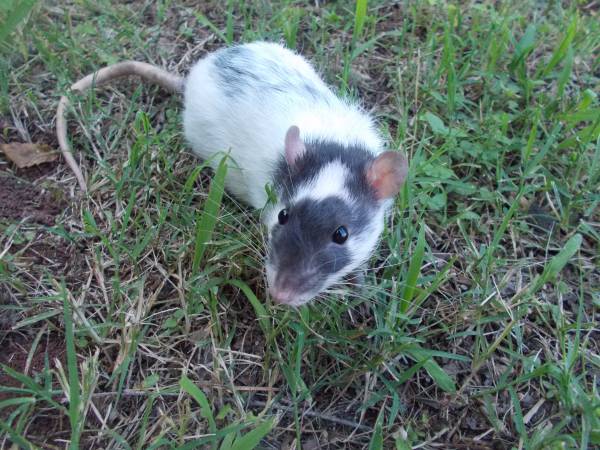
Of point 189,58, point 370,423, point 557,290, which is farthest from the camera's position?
point 189,58

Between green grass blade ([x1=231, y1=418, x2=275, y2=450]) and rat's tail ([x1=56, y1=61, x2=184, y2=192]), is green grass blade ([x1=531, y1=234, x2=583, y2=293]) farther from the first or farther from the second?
rat's tail ([x1=56, y1=61, x2=184, y2=192])

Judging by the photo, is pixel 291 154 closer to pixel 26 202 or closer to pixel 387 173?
pixel 387 173

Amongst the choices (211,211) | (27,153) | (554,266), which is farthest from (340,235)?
(27,153)

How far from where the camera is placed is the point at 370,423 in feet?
8.38

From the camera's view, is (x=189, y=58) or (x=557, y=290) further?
(x=189, y=58)

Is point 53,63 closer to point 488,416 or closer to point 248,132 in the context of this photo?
point 248,132

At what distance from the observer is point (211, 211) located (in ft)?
8.64

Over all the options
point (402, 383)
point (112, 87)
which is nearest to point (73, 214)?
point (112, 87)

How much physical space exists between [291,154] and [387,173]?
1.73ft

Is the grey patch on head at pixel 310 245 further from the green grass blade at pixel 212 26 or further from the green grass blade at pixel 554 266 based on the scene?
the green grass blade at pixel 212 26

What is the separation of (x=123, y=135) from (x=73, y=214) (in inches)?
28.0

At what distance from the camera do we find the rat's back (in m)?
3.06

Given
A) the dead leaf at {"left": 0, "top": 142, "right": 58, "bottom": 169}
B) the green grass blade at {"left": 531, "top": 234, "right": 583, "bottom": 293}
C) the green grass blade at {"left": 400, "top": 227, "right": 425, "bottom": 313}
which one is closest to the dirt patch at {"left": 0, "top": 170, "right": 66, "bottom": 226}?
the dead leaf at {"left": 0, "top": 142, "right": 58, "bottom": 169}

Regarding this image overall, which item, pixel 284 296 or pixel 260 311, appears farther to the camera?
pixel 260 311
